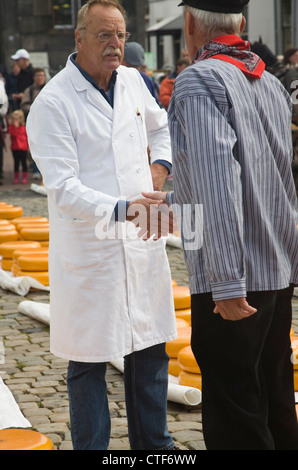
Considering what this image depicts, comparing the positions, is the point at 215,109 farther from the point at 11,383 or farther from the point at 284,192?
the point at 11,383

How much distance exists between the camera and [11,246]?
767cm

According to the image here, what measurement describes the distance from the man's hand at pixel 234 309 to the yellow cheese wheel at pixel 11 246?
5392 mm

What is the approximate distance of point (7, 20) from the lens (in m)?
29.8

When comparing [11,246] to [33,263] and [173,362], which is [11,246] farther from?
[173,362]

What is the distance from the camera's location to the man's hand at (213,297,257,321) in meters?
2.37

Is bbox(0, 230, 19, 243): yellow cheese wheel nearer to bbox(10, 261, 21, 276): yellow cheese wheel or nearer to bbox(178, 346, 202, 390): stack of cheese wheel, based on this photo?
bbox(10, 261, 21, 276): yellow cheese wheel

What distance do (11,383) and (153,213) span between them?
1919 mm

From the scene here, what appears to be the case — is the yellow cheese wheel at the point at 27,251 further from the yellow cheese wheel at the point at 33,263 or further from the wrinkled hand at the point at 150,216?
the wrinkled hand at the point at 150,216

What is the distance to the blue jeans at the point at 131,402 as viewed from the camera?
9.89ft

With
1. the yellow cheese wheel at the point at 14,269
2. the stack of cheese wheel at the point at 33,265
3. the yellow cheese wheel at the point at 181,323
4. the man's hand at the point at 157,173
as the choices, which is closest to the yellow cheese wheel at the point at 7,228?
the yellow cheese wheel at the point at 14,269

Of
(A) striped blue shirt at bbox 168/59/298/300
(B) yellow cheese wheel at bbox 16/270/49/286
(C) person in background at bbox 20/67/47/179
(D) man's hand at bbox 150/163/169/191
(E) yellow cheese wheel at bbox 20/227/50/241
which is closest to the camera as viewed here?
(A) striped blue shirt at bbox 168/59/298/300

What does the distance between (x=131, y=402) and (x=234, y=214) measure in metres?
1.12

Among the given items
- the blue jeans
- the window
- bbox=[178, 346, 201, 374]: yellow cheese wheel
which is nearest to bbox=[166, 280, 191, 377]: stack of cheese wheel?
bbox=[178, 346, 201, 374]: yellow cheese wheel

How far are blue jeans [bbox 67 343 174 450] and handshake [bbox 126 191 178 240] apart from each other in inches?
19.6
